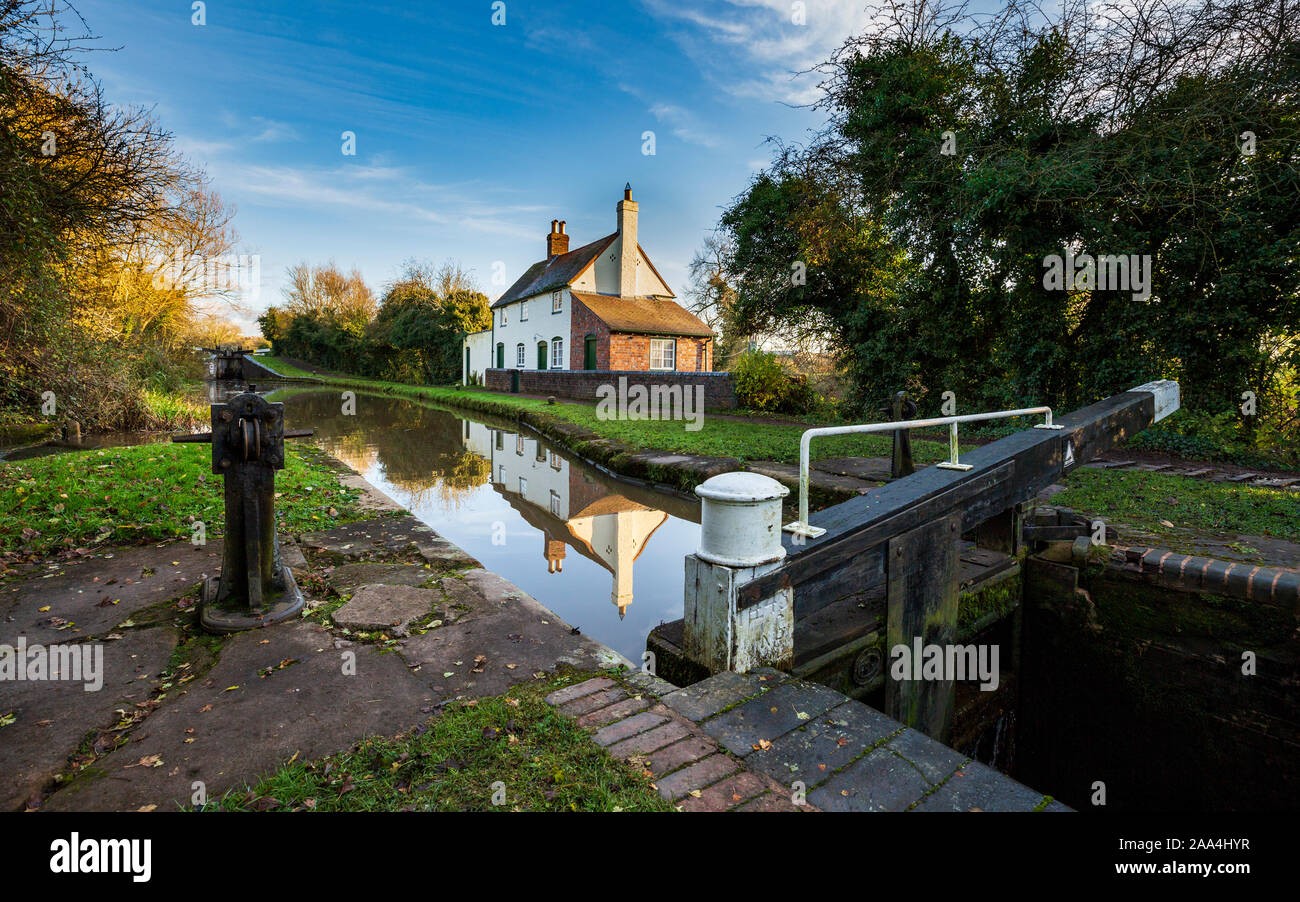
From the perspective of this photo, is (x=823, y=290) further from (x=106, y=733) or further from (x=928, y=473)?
(x=106, y=733)

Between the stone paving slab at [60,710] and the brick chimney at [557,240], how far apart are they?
3184 centimetres

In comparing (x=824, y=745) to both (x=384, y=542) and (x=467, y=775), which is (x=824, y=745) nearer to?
(x=467, y=775)

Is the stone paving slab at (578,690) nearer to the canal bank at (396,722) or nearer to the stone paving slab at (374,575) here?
the canal bank at (396,722)

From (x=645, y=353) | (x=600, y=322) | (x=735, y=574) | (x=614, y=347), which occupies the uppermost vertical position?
(x=600, y=322)

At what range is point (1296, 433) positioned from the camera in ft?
27.1

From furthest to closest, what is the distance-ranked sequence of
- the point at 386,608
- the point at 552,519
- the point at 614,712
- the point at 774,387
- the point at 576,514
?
the point at 774,387 → the point at 576,514 → the point at 552,519 → the point at 386,608 → the point at 614,712

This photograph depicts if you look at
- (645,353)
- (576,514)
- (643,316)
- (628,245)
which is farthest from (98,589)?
(628,245)

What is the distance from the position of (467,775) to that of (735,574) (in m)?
1.32

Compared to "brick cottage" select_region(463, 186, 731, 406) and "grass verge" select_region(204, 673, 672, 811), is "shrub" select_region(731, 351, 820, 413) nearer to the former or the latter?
"brick cottage" select_region(463, 186, 731, 406)

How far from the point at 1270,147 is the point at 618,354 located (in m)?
19.5

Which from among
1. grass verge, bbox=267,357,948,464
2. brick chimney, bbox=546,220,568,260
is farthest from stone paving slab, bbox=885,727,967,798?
Result: brick chimney, bbox=546,220,568,260

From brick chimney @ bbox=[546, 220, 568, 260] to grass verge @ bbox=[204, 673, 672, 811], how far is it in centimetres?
3266

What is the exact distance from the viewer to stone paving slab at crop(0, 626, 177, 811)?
208 centimetres

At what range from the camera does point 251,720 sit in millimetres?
2414
